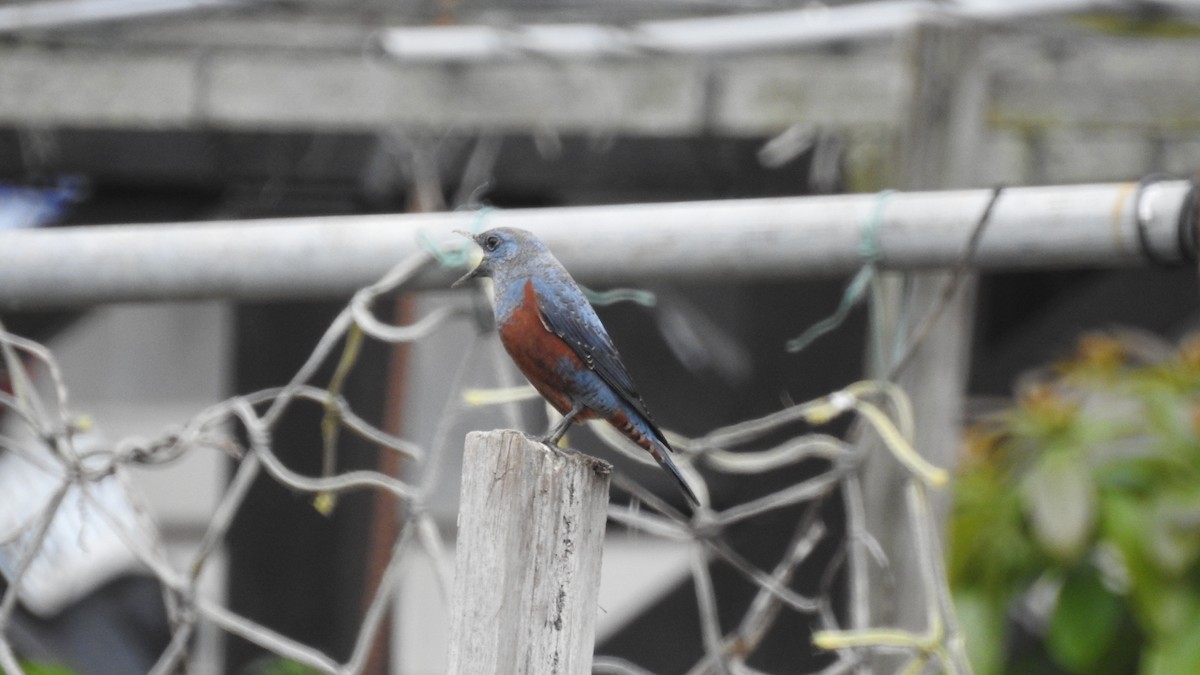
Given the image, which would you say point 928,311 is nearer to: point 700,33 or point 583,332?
point 583,332

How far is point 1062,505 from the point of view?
278cm

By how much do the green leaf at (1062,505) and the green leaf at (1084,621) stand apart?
0.45 ft

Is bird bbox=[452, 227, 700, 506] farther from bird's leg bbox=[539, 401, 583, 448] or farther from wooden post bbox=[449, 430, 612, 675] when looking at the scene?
wooden post bbox=[449, 430, 612, 675]

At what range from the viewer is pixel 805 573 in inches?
146

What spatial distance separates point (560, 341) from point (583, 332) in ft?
0.11

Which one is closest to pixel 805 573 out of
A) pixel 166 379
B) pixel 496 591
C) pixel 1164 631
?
pixel 1164 631

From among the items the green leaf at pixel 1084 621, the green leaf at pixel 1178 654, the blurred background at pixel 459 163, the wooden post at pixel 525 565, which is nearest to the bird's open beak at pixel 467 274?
the wooden post at pixel 525 565

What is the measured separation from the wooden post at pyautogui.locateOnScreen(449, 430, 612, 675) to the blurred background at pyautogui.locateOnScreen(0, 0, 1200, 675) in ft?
6.72

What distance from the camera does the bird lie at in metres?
1.76

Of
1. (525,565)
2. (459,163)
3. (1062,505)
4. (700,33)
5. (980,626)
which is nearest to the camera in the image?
(525,565)

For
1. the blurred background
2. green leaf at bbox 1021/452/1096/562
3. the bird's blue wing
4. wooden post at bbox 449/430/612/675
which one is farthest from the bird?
the blurred background

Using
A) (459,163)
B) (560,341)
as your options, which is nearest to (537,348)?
(560,341)

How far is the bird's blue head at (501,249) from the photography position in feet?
5.68

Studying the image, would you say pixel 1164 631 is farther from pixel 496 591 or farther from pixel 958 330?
pixel 496 591
